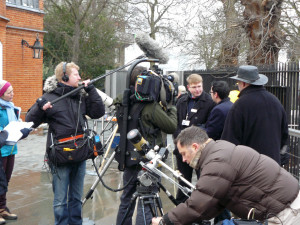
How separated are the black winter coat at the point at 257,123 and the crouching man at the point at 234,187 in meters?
1.14

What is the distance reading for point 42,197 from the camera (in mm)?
6441

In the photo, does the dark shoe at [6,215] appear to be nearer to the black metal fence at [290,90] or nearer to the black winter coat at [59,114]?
the black winter coat at [59,114]

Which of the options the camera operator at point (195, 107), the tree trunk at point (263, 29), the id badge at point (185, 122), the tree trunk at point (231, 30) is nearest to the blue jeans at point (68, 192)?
the camera operator at point (195, 107)

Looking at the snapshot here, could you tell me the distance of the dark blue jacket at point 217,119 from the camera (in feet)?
17.1

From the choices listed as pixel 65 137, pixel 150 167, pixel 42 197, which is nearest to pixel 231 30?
pixel 42 197

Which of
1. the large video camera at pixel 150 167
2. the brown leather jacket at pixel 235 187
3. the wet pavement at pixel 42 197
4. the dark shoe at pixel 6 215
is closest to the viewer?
the brown leather jacket at pixel 235 187

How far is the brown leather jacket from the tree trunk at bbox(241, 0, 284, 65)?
8.16 m

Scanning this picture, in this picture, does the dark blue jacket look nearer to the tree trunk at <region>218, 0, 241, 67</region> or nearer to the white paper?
the white paper

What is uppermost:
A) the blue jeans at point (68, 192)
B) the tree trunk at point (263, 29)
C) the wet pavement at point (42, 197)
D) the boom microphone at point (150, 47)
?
the tree trunk at point (263, 29)

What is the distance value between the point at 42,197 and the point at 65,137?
2.27 m

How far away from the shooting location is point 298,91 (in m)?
6.39

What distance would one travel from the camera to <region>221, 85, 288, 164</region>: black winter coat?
13.7 ft

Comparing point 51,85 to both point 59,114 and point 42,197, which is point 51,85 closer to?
point 59,114

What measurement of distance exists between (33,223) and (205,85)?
303 inches
